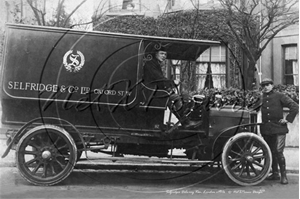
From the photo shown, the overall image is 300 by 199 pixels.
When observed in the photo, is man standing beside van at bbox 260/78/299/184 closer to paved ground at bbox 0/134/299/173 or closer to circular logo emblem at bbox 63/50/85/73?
paved ground at bbox 0/134/299/173

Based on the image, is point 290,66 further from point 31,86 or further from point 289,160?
point 31,86

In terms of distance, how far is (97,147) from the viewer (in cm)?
580

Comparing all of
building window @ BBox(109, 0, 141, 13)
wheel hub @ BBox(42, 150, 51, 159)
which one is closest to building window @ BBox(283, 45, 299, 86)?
wheel hub @ BBox(42, 150, 51, 159)

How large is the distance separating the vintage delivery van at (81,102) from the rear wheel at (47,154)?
0.5 inches

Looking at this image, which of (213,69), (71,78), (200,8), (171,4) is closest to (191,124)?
(71,78)

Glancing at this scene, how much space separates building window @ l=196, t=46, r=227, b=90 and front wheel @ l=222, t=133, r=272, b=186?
343 centimetres

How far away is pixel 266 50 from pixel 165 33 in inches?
188

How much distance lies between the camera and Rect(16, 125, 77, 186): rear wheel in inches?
215

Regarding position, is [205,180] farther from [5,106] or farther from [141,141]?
[5,106]

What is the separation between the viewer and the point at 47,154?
A: 5559mm

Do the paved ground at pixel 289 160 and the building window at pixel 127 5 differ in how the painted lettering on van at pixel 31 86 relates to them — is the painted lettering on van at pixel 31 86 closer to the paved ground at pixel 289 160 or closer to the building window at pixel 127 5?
the paved ground at pixel 289 160

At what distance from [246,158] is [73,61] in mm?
2912

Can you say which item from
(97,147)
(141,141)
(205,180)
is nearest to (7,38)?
(97,147)

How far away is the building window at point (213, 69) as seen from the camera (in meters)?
9.67
